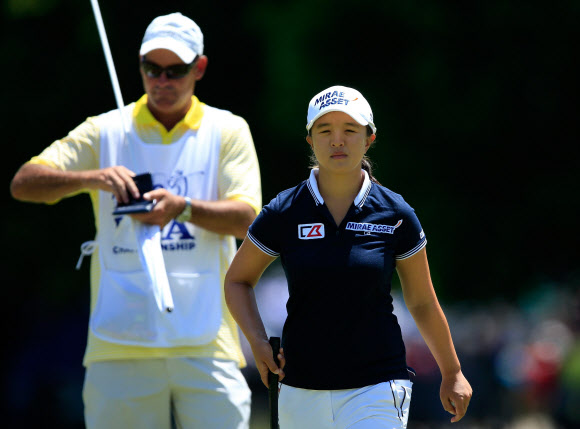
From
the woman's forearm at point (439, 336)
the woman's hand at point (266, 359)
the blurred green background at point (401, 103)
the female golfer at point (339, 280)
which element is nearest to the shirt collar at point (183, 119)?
the female golfer at point (339, 280)

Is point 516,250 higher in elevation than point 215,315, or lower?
lower

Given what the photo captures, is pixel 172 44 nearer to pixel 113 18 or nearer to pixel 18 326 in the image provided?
pixel 113 18

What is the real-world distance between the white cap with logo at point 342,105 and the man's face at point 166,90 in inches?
43.1

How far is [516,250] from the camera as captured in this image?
428 inches

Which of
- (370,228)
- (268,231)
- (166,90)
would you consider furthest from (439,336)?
(166,90)

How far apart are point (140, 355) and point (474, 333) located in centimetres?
1049

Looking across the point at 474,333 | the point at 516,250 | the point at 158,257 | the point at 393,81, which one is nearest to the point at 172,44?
Result: the point at 158,257

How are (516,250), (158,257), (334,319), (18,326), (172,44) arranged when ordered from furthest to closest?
(18,326) → (516,250) → (172,44) → (158,257) → (334,319)

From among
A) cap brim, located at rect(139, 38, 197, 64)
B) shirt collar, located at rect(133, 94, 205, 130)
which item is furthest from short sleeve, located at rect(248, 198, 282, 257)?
cap brim, located at rect(139, 38, 197, 64)

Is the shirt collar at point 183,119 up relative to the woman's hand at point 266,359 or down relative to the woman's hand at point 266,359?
up

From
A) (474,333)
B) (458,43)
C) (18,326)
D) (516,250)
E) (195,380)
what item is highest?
(458,43)

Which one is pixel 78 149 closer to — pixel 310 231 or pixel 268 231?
pixel 268 231

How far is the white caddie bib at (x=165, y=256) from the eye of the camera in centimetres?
477

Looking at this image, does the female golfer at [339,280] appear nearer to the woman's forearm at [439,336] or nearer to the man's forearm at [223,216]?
the woman's forearm at [439,336]
